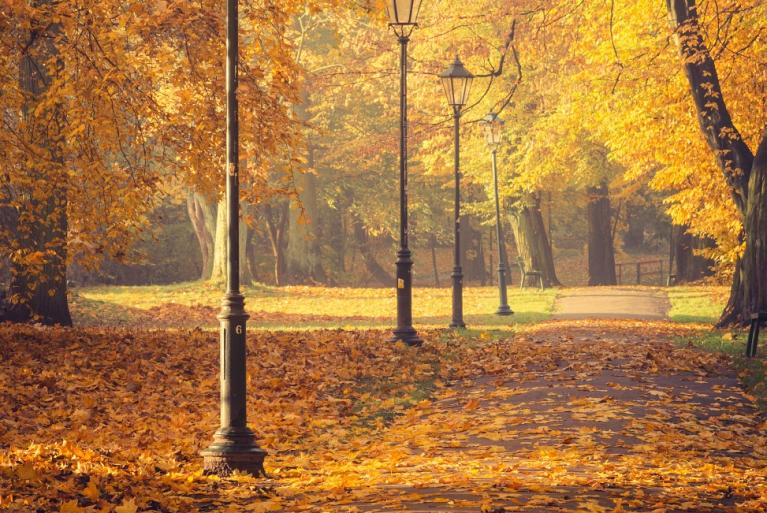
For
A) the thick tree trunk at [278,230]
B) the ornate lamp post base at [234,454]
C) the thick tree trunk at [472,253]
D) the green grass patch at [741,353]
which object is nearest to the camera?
the ornate lamp post base at [234,454]

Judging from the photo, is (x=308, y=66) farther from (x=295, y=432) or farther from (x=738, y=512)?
(x=738, y=512)

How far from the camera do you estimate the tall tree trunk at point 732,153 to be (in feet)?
71.7

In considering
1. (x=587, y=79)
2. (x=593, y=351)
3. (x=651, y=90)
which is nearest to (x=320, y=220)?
(x=587, y=79)

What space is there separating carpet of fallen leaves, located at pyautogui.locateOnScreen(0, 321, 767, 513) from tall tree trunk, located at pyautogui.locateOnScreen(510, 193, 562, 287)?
23954 millimetres

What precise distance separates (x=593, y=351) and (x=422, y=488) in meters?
10.6

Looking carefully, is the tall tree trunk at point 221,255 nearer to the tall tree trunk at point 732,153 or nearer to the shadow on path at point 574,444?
the tall tree trunk at point 732,153

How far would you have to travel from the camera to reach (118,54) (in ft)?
53.4

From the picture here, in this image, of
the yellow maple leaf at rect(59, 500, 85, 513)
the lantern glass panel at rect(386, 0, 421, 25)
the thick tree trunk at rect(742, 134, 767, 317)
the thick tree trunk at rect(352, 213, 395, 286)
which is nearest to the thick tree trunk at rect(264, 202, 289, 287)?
the thick tree trunk at rect(352, 213, 395, 286)

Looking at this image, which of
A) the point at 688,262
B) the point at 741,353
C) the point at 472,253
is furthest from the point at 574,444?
the point at 472,253

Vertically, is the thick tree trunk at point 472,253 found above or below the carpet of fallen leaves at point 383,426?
above

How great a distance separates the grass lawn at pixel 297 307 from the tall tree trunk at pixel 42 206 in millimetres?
5919

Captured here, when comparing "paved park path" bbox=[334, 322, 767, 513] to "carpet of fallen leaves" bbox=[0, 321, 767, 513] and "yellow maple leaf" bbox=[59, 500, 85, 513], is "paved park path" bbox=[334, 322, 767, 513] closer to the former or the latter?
"carpet of fallen leaves" bbox=[0, 321, 767, 513]

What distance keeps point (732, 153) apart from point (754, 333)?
18.8 ft

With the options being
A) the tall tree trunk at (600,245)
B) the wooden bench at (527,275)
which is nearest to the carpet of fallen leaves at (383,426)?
the wooden bench at (527,275)
